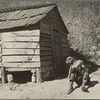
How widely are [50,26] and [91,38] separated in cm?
948

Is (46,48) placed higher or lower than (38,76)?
higher

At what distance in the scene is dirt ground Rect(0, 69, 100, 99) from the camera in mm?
8164

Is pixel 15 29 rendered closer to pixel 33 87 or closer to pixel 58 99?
pixel 33 87

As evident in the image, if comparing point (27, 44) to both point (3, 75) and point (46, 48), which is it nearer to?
point (46, 48)

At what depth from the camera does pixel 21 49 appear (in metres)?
10.7

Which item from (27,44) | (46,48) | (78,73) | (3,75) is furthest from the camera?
(46,48)

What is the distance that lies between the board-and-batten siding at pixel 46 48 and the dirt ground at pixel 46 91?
1245 millimetres

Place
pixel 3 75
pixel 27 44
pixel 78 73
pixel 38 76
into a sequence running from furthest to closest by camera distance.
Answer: pixel 3 75 < pixel 27 44 < pixel 38 76 < pixel 78 73

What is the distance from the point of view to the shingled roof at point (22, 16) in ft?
35.6

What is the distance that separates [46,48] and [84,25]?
12353 mm

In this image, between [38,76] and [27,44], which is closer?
[38,76]

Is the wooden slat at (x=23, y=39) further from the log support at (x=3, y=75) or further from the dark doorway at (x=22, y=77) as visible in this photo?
the dark doorway at (x=22, y=77)

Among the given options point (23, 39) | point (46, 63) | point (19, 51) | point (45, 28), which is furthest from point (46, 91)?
point (45, 28)

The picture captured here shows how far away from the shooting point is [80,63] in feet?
28.8
